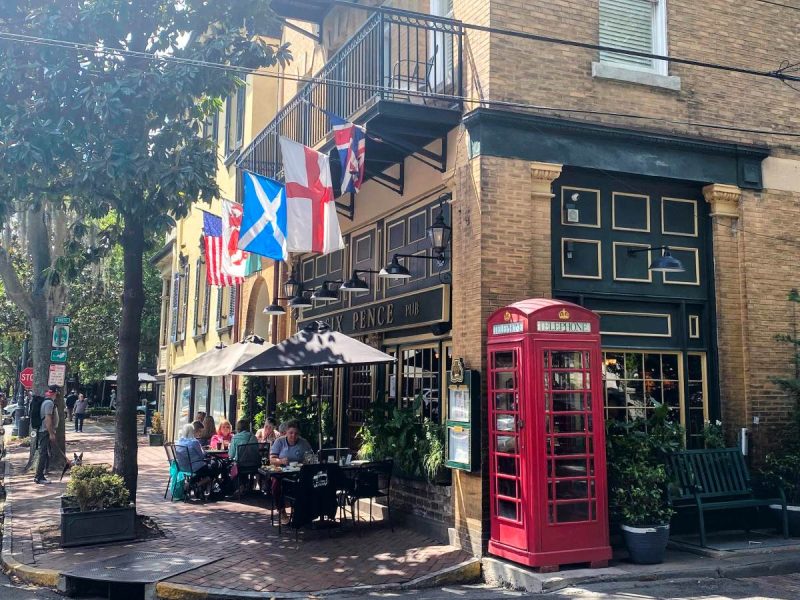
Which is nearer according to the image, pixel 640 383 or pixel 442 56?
pixel 640 383

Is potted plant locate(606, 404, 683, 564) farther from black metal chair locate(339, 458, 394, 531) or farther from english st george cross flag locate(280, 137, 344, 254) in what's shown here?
english st george cross flag locate(280, 137, 344, 254)

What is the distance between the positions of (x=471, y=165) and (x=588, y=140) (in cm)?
162

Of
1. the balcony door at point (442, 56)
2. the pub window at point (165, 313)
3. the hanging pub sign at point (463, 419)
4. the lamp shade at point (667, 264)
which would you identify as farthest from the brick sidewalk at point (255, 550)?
the pub window at point (165, 313)

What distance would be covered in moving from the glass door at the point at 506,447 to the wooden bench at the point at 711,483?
77.0 inches

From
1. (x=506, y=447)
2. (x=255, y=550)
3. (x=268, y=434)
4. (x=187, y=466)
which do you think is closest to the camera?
(x=506, y=447)

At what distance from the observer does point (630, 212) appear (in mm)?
10219

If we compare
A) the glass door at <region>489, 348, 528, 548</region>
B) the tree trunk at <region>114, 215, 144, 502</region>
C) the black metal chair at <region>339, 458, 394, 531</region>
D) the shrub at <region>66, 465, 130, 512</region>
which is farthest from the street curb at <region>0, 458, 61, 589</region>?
the glass door at <region>489, 348, 528, 548</region>

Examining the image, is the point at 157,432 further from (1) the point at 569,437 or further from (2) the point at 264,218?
(1) the point at 569,437

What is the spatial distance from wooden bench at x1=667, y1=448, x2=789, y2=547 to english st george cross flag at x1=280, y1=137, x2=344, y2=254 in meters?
5.09

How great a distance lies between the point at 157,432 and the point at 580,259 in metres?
22.1

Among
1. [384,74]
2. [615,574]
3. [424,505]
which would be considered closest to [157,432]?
[424,505]

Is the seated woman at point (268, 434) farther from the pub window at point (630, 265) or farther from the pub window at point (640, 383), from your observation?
the pub window at point (630, 265)

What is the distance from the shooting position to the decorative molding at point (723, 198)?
10.4 m

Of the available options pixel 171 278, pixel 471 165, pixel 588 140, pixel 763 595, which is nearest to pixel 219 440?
pixel 471 165
